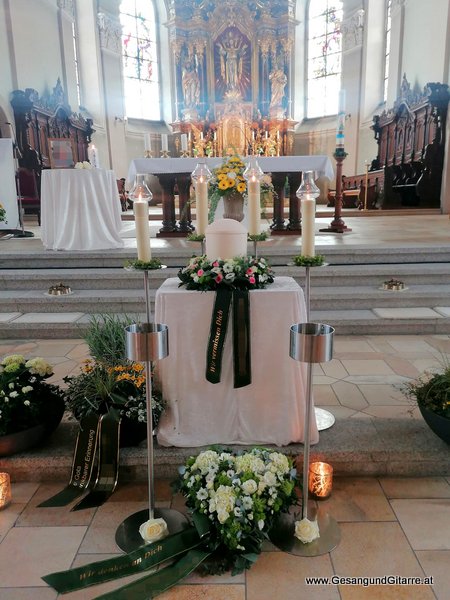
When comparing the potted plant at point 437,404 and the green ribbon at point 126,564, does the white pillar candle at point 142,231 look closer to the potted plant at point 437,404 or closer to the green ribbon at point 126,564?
the green ribbon at point 126,564

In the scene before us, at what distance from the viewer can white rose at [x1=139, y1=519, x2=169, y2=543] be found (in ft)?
6.20

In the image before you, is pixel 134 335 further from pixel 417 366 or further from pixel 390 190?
pixel 390 190

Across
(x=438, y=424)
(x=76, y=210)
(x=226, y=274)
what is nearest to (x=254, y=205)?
(x=226, y=274)

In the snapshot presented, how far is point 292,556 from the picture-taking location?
1837 mm

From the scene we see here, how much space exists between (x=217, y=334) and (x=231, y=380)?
260 mm

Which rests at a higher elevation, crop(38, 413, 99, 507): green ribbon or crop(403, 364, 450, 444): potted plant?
crop(403, 364, 450, 444): potted plant

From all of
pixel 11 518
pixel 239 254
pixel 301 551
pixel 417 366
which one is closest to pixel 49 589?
pixel 11 518

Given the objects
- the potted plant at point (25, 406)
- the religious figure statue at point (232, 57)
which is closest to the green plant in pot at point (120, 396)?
the potted plant at point (25, 406)

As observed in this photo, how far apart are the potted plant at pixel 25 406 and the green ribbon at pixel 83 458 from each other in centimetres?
22

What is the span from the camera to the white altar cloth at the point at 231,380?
A: 2277 millimetres

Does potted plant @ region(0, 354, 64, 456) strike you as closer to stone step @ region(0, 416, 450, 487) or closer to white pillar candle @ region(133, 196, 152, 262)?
stone step @ region(0, 416, 450, 487)

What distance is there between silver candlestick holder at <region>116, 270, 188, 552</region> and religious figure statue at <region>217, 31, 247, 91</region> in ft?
51.6

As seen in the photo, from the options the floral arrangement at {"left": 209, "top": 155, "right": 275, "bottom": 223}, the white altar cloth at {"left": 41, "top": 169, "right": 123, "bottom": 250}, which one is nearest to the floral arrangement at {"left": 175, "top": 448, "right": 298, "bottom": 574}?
the floral arrangement at {"left": 209, "top": 155, "right": 275, "bottom": 223}

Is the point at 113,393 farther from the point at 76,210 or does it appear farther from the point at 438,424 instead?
the point at 76,210
